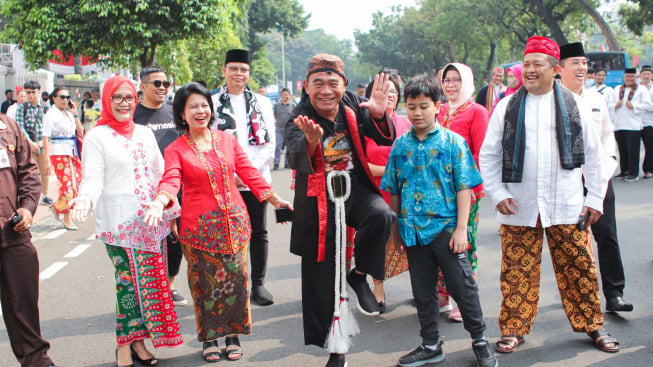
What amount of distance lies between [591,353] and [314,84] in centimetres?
242

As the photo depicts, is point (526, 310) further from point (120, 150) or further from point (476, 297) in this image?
point (120, 150)

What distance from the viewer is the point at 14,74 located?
1973cm

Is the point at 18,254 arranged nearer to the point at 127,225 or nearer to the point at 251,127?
the point at 127,225

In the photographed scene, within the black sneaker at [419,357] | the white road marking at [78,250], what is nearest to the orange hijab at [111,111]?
the black sneaker at [419,357]

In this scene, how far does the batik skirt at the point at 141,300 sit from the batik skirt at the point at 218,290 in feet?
0.60

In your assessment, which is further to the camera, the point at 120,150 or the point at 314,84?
the point at 120,150

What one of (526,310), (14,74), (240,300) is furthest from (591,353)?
(14,74)

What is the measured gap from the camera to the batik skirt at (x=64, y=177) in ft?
29.0

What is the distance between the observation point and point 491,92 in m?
9.97

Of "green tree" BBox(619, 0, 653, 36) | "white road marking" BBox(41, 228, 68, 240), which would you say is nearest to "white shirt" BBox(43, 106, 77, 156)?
"white road marking" BBox(41, 228, 68, 240)

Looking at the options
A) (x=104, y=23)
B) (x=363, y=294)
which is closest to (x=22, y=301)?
(x=363, y=294)

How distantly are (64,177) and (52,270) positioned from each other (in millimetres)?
2478

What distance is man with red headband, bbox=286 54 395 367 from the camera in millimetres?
3730

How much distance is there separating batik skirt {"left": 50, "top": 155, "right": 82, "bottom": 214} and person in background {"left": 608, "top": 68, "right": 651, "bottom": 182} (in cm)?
913
